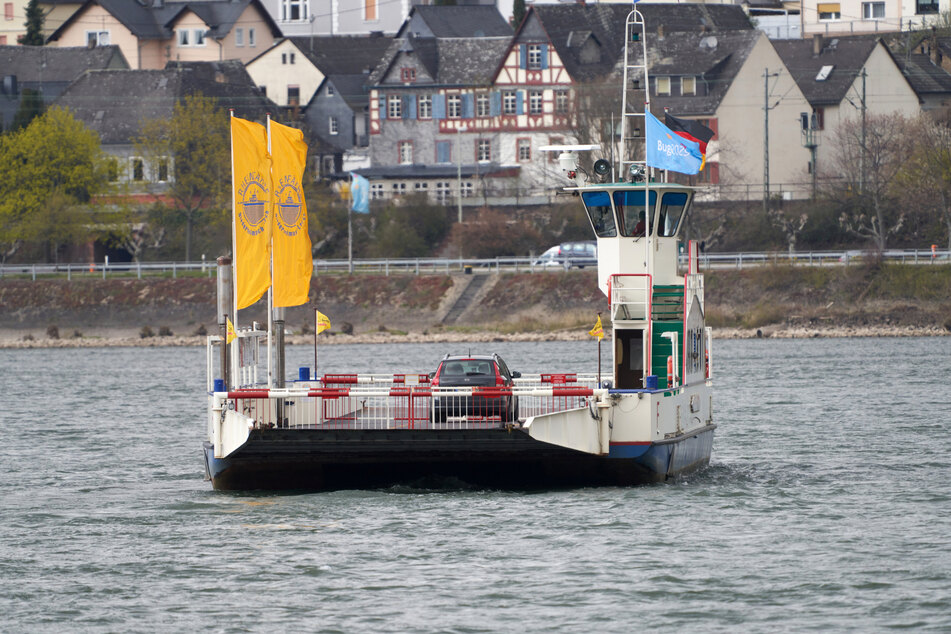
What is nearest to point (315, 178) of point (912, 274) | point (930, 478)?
point (912, 274)

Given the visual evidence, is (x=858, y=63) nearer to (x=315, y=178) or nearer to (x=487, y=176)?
(x=487, y=176)

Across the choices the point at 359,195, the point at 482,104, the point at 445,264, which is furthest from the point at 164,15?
the point at 445,264

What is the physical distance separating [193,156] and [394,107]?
60.1 feet

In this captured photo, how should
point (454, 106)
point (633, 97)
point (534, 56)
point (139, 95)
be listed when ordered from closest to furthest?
point (633, 97) → point (534, 56) → point (454, 106) → point (139, 95)

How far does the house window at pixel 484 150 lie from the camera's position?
115438 mm

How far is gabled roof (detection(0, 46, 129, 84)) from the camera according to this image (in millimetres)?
127812

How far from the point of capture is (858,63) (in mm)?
106375

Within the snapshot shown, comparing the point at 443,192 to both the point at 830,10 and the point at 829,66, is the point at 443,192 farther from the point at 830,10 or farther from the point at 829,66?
the point at 830,10

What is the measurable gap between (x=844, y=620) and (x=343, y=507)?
10.3 m

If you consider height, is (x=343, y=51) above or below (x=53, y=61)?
above

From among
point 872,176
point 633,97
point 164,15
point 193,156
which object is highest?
point 164,15

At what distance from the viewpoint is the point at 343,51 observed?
13675 centimetres

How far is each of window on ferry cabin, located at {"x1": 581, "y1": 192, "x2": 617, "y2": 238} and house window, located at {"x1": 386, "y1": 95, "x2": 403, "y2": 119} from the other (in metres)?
88.5

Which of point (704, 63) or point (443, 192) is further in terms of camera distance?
point (443, 192)
